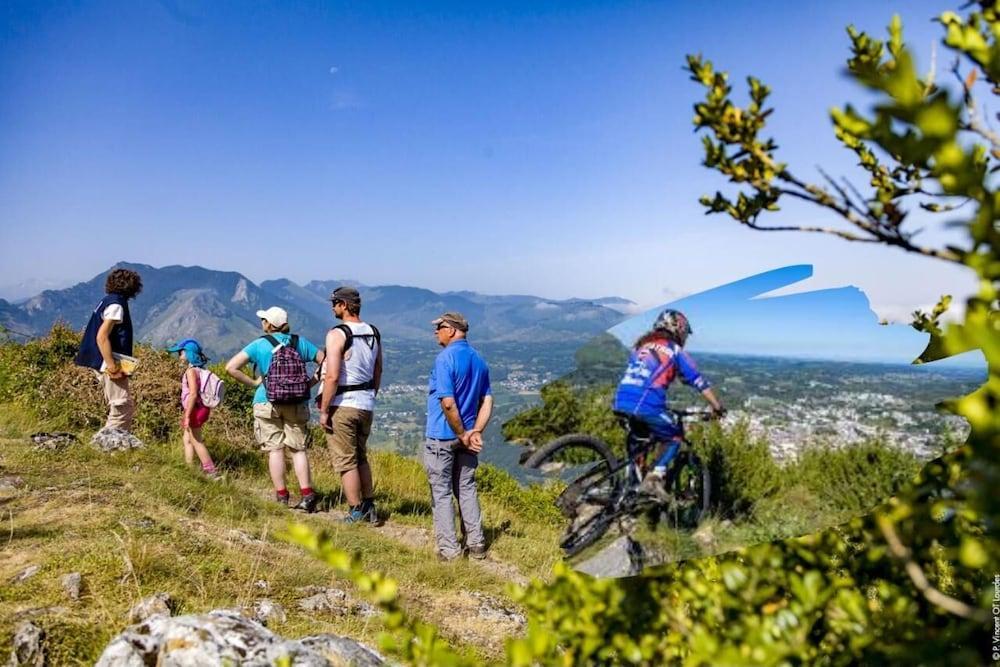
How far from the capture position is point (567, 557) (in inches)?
86.1

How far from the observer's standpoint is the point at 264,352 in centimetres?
724

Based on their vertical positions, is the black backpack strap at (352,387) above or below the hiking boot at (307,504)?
above

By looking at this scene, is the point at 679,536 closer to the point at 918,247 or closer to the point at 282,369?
the point at 918,247

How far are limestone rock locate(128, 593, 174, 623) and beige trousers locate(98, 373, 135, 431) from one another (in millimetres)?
4548

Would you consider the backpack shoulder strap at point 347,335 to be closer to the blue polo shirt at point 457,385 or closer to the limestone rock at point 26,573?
the blue polo shirt at point 457,385

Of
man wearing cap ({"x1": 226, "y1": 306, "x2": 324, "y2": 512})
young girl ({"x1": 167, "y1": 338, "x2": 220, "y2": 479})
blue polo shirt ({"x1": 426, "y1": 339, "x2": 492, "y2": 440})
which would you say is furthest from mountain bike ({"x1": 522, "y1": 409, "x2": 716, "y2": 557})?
young girl ({"x1": 167, "y1": 338, "x2": 220, "y2": 479})

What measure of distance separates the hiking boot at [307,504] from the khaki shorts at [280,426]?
0.57 m

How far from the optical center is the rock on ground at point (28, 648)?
10.1 feet

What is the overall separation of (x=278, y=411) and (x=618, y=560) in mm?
6056

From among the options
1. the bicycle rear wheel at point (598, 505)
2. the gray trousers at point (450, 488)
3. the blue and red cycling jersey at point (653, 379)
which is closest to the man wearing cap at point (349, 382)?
the gray trousers at point (450, 488)

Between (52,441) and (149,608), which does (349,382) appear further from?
(52,441)

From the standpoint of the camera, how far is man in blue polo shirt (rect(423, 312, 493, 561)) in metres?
5.62

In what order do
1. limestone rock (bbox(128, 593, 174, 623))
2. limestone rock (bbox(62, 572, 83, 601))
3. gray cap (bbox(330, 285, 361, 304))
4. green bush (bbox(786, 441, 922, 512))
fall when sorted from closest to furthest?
green bush (bbox(786, 441, 922, 512))
limestone rock (bbox(128, 593, 174, 623))
limestone rock (bbox(62, 572, 83, 601))
gray cap (bbox(330, 285, 361, 304))

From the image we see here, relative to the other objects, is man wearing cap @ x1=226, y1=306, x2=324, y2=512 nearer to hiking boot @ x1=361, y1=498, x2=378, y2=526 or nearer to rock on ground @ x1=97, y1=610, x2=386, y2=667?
hiking boot @ x1=361, y1=498, x2=378, y2=526
